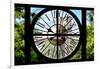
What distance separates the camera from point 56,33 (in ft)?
8.44

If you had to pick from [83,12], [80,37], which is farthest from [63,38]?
[83,12]

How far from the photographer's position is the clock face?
2.52m

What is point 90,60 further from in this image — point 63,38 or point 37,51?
point 37,51

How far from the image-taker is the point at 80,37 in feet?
8.78

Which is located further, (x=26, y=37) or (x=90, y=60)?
(x=90, y=60)

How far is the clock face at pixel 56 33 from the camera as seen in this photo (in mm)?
2520

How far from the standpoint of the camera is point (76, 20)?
266cm

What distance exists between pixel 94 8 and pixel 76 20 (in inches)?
11.3

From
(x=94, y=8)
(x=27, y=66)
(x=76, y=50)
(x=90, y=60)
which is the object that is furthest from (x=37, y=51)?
(x=94, y=8)

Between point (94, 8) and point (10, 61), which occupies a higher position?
point (94, 8)

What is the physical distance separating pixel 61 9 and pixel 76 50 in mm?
538

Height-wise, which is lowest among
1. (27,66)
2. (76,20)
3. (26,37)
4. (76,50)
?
(27,66)

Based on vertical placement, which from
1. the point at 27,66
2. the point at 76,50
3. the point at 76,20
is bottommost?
the point at 27,66

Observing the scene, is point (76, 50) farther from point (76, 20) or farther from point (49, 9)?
point (49, 9)
